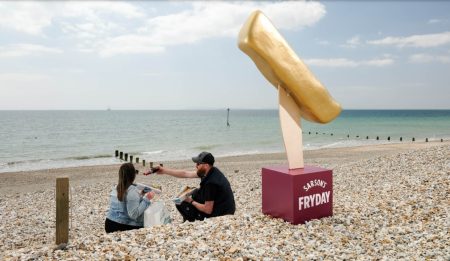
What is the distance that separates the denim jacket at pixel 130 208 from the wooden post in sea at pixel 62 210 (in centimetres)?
74

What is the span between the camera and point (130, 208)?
5914 mm

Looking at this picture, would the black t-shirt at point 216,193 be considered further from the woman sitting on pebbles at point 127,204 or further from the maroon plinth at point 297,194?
the woman sitting on pebbles at point 127,204

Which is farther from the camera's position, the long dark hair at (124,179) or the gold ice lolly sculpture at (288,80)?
the long dark hair at (124,179)

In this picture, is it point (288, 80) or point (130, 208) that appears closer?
point (288, 80)

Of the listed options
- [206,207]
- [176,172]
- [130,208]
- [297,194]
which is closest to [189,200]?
[206,207]

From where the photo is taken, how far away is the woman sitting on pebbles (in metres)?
5.88

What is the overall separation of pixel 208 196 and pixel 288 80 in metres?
2.44

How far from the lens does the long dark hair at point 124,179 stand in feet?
19.3

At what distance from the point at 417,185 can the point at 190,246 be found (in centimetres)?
610

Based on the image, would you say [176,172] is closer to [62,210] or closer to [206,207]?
[206,207]

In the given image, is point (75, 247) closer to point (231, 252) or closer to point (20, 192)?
point (231, 252)

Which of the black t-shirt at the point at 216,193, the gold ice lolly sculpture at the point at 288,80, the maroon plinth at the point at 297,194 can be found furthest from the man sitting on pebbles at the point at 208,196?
the gold ice lolly sculpture at the point at 288,80

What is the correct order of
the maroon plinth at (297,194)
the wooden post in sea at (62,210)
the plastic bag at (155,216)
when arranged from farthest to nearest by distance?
the plastic bag at (155,216), the maroon plinth at (297,194), the wooden post in sea at (62,210)

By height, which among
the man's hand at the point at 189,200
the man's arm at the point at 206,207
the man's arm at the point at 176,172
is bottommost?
the man's arm at the point at 206,207
